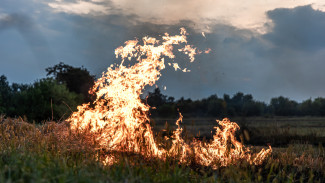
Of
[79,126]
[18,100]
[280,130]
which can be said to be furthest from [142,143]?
[18,100]

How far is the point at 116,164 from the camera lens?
26.3 ft

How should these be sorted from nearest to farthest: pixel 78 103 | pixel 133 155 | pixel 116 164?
pixel 116 164
pixel 133 155
pixel 78 103

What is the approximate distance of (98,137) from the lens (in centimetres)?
1149

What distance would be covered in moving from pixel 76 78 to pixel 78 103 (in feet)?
20.2

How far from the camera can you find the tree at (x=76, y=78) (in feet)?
124

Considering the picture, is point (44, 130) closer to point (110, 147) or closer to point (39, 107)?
point (110, 147)

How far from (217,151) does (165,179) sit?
5069 mm

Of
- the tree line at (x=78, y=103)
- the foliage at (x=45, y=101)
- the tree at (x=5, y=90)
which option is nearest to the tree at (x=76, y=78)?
the tree line at (x=78, y=103)

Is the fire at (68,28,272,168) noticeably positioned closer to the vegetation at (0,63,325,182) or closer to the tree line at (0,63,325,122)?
the vegetation at (0,63,325,182)

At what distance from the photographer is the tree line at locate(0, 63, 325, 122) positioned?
28328 mm

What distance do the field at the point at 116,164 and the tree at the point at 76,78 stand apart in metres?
22.5

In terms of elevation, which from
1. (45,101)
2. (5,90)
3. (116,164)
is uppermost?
(5,90)

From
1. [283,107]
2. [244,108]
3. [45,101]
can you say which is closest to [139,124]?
[45,101]

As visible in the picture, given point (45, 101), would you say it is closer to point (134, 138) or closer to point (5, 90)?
point (134, 138)
